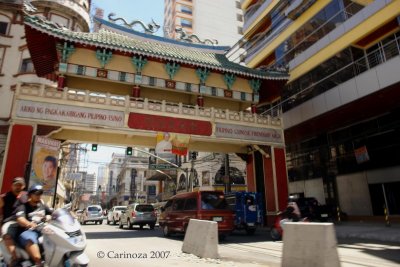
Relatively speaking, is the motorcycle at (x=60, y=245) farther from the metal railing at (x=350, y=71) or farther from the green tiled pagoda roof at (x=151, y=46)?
the metal railing at (x=350, y=71)

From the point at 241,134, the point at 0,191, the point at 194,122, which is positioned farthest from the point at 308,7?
the point at 0,191

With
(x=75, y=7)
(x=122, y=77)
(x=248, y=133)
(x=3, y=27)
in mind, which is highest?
(x=75, y=7)

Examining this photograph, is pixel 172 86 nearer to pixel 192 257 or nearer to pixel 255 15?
pixel 192 257

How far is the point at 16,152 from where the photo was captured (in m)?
13.9

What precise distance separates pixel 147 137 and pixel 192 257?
11181mm

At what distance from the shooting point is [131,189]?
72562 millimetres

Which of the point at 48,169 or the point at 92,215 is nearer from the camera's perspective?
the point at 48,169

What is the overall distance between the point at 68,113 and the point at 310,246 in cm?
1309

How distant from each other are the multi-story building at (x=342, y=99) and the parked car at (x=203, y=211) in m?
10.3

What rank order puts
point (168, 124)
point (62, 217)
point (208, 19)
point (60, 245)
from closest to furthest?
point (60, 245) < point (62, 217) < point (168, 124) < point (208, 19)

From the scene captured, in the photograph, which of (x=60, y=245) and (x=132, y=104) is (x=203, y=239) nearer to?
(x=60, y=245)

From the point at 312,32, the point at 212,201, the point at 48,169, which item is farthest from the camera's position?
the point at 312,32

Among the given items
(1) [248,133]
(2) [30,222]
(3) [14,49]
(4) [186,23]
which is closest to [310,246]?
(2) [30,222]

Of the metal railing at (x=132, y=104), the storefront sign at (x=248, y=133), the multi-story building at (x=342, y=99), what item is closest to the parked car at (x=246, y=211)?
the storefront sign at (x=248, y=133)
